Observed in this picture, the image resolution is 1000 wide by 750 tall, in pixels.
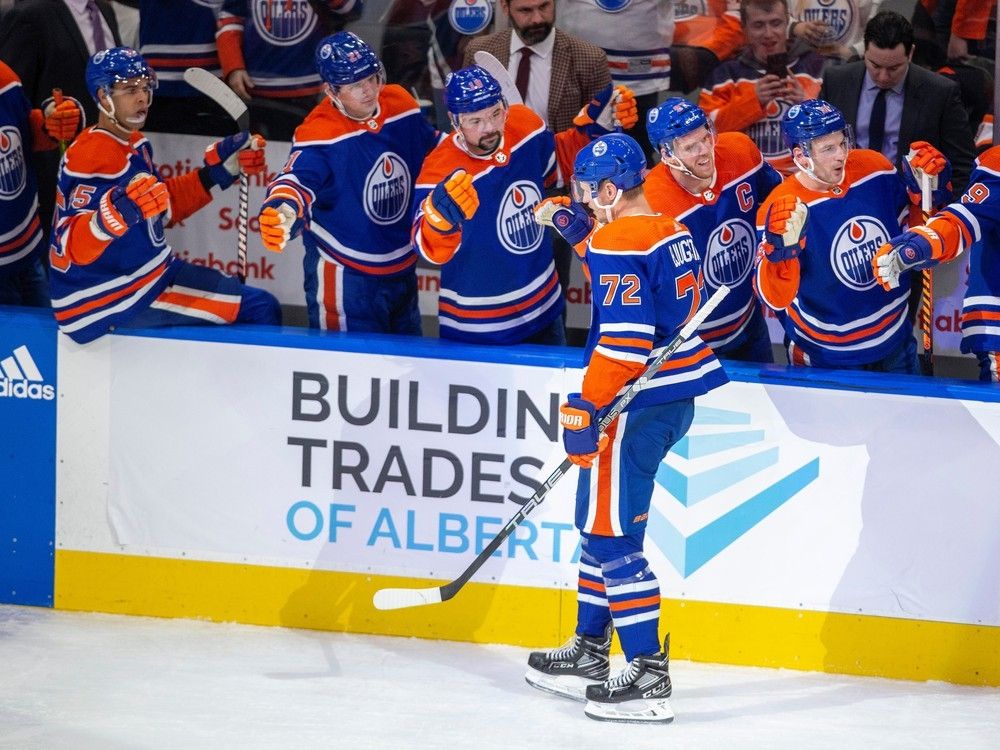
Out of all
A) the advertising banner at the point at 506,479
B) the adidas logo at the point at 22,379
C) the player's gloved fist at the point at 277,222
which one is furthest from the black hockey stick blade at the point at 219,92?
the adidas logo at the point at 22,379

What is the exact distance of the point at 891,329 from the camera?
14.7 feet

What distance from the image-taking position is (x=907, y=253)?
165 inches

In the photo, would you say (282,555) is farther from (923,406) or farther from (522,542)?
(923,406)

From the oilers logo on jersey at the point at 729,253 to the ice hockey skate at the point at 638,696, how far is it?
122cm

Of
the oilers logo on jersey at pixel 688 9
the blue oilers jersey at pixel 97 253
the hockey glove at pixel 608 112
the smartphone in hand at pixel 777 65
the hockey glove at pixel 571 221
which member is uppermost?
the oilers logo on jersey at pixel 688 9

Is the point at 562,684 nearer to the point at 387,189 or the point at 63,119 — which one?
the point at 387,189

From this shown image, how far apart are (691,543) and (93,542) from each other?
1.70m

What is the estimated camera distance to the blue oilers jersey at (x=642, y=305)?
12.0 ft

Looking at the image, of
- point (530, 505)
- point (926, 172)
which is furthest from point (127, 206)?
point (926, 172)

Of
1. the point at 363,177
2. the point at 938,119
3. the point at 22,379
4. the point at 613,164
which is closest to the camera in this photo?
the point at 613,164

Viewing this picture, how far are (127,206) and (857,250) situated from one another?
6.58 ft

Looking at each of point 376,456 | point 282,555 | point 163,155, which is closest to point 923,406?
point 376,456

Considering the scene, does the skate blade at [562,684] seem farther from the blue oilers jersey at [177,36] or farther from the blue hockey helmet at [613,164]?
the blue oilers jersey at [177,36]

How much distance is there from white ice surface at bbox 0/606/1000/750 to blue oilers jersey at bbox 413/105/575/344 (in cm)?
96
